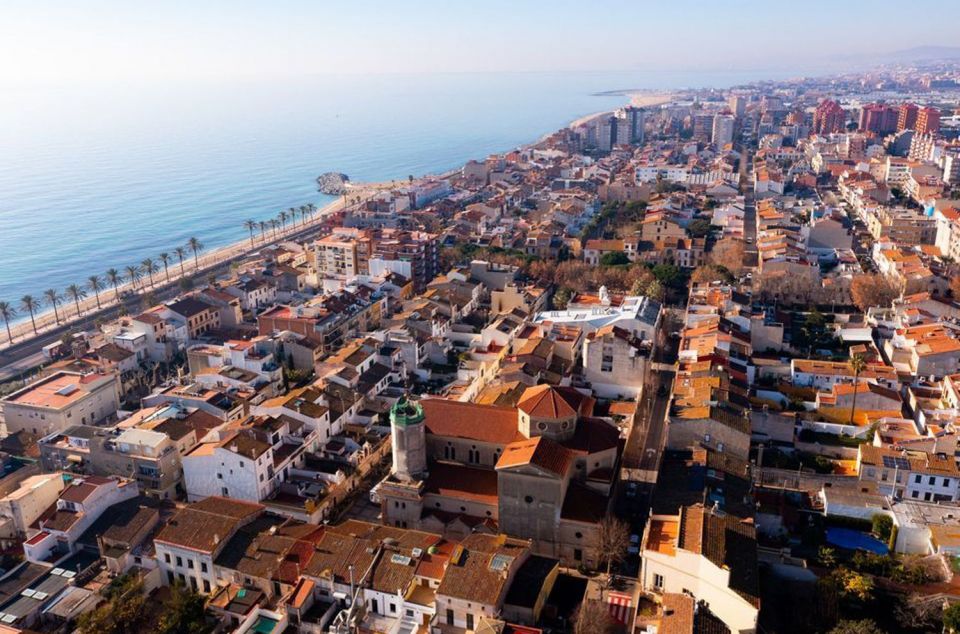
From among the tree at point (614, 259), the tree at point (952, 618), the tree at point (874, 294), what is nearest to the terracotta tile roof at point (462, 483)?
the tree at point (952, 618)

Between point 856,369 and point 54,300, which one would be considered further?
point 54,300

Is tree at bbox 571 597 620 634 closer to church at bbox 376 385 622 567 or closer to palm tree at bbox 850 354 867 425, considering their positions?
church at bbox 376 385 622 567

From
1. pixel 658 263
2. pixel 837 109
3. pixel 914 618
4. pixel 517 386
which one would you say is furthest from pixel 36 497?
pixel 837 109

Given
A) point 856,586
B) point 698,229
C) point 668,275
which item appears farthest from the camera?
point 698,229

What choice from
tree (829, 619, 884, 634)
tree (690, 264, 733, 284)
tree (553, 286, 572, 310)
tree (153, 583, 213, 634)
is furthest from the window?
tree (690, 264, 733, 284)

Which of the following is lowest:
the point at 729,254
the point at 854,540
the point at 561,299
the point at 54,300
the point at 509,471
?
the point at 854,540

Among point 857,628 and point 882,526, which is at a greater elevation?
point 857,628

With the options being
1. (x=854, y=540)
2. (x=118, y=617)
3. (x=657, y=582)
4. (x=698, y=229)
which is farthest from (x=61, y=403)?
(x=698, y=229)

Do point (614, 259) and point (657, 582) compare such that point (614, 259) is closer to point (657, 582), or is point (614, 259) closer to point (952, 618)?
point (657, 582)
